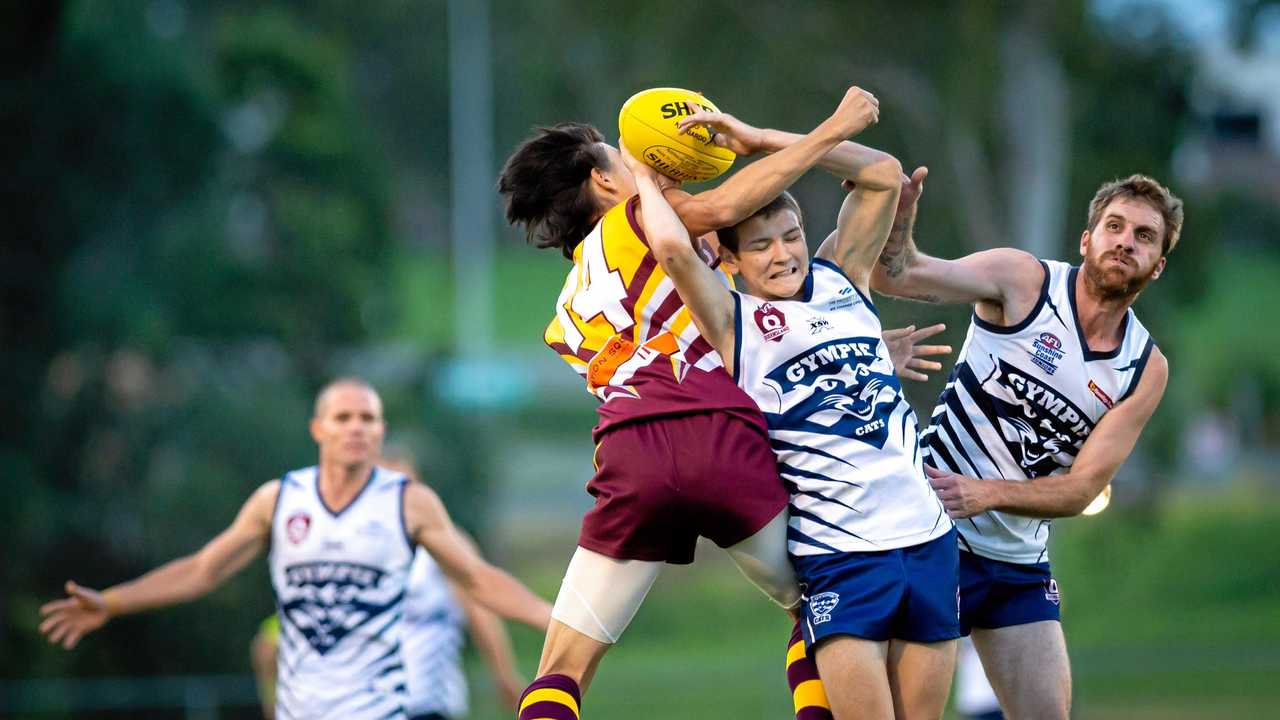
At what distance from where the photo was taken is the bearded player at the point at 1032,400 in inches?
229

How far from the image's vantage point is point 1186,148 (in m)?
24.7

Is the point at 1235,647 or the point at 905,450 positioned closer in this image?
the point at 905,450

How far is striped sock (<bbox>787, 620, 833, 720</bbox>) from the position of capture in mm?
5348

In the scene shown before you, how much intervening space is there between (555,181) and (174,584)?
9.05 feet

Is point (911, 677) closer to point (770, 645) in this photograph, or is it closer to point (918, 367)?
point (918, 367)

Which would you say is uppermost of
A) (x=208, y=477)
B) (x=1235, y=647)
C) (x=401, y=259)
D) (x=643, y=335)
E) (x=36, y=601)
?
(x=401, y=259)

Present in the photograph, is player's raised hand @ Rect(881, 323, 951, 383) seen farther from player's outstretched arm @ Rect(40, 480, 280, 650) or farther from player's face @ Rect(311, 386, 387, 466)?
player's outstretched arm @ Rect(40, 480, 280, 650)

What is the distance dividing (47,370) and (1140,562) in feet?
53.8

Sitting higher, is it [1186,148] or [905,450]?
[1186,148]

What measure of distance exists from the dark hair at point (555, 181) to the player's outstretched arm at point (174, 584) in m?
2.15

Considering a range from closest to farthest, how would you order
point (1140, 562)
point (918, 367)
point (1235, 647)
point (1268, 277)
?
point (918, 367) → point (1235, 647) → point (1140, 562) → point (1268, 277)

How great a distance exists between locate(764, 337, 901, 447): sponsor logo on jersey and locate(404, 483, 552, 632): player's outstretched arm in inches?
73.5

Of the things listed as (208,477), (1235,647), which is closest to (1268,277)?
(1235,647)

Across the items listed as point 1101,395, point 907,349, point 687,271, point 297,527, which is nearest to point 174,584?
point 297,527
